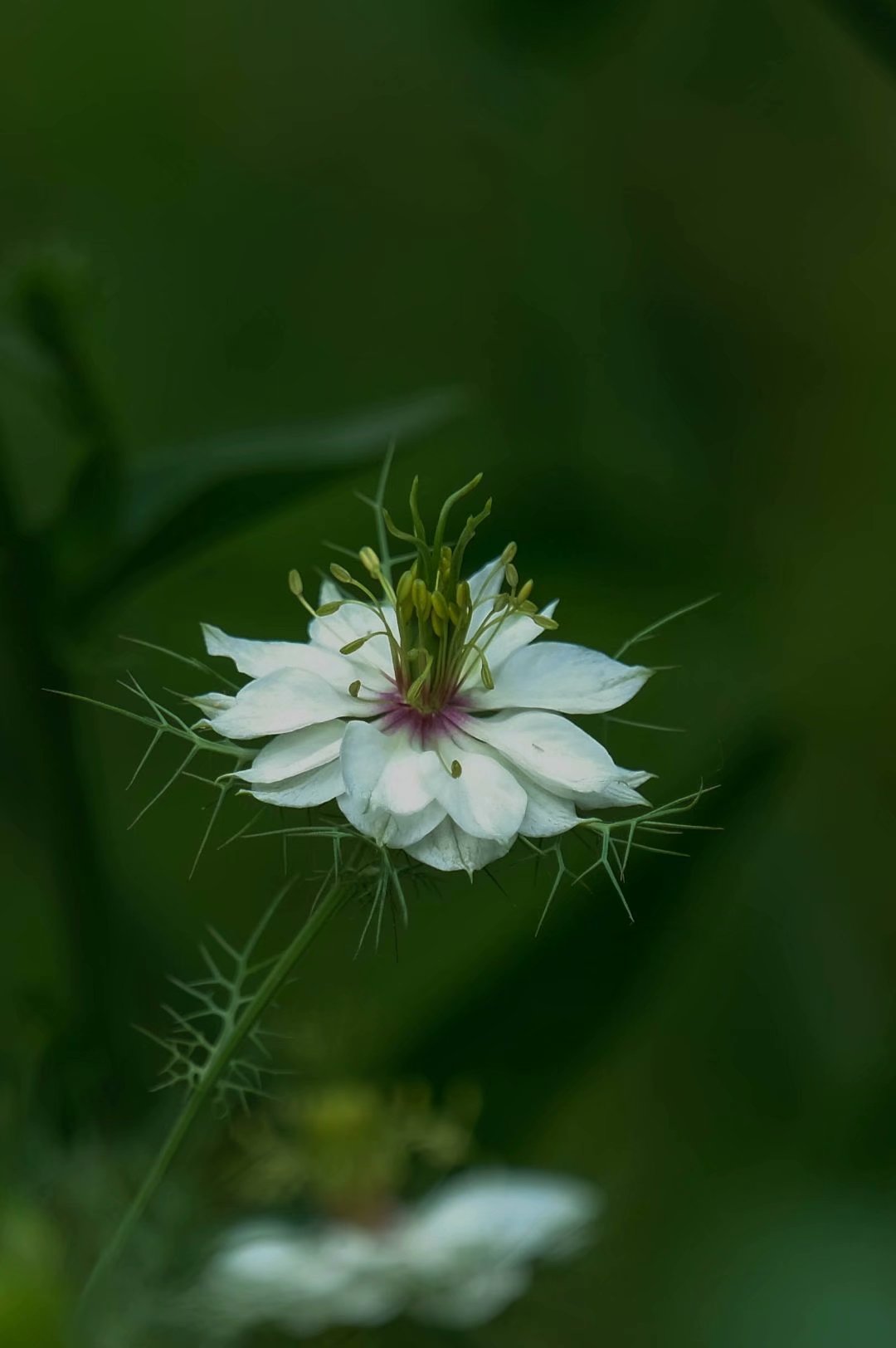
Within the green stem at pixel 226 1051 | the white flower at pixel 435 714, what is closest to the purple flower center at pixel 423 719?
the white flower at pixel 435 714

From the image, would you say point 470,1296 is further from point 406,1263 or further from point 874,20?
point 874,20

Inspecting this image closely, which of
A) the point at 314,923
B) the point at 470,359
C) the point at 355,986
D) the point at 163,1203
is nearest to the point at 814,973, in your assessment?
the point at 355,986

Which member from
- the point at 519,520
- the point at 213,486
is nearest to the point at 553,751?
the point at 213,486

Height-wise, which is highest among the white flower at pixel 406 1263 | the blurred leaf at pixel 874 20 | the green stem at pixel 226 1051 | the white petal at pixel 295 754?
the blurred leaf at pixel 874 20

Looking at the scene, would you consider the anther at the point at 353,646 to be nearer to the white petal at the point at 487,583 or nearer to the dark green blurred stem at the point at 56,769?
the white petal at the point at 487,583

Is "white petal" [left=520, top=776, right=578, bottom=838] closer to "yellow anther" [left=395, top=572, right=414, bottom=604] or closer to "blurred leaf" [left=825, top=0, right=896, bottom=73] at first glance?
"yellow anther" [left=395, top=572, right=414, bottom=604]

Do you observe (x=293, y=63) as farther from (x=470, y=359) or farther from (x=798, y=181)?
(x=798, y=181)

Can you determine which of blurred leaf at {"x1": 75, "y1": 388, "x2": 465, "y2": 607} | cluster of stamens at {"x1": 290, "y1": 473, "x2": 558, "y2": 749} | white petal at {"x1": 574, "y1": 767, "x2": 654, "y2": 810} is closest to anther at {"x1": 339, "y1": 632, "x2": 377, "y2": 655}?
cluster of stamens at {"x1": 290, "y1": 473, "x2": 558, "y2": 749}
